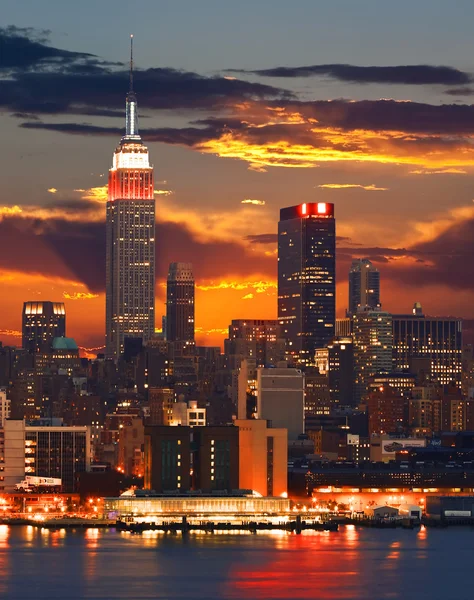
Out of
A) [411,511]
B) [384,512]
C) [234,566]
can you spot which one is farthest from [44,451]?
[234,566]

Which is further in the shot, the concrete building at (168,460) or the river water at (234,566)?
the concrete building at (168,460)

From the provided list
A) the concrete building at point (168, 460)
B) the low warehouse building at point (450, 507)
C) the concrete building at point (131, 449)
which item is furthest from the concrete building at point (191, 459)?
the concrete building at point (131, 449)

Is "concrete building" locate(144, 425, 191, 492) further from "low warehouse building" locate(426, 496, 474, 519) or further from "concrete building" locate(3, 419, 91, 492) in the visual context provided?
"low warehouse building" locate(426, 496, 474, 519)

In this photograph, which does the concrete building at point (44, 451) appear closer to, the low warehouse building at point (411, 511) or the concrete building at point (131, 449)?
the concrete building at point (131, 449)

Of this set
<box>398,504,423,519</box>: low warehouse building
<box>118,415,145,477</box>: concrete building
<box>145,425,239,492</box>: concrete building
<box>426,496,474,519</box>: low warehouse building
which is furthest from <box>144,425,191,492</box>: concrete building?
<box>118,415,145,477</box>: concrete building

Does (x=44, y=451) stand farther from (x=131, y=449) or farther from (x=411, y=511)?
(x=411, y=511)
